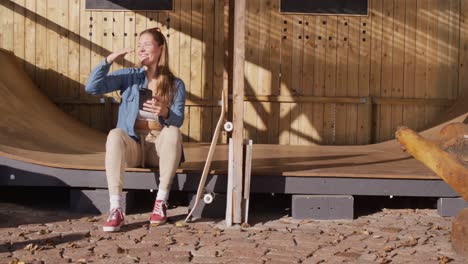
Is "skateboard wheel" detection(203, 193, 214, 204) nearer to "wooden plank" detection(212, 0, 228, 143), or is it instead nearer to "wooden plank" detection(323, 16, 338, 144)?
"wooden plank" detection(212, 0, 228, 143)

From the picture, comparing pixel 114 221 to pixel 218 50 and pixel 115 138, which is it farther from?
pixel 218 50

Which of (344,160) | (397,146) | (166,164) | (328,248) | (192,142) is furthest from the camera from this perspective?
(192,142)

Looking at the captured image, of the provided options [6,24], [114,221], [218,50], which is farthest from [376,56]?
[114,221]

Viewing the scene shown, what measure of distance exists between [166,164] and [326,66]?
16.0 ft

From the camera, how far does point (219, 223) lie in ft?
15.0

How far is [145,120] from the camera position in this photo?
4582 mm

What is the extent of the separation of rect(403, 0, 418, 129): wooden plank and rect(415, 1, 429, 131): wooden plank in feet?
0.13

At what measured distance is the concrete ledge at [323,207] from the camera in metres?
4.77

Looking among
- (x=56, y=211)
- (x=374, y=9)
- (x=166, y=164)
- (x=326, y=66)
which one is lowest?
(x=56, y=211)

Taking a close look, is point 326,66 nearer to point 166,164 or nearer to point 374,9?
point 374,9

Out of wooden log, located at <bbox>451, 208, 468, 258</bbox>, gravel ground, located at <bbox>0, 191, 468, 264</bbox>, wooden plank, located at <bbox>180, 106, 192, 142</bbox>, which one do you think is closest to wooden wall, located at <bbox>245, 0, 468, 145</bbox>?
wooden plank, located at <bbox>180, 106, 192, 142</bbox>

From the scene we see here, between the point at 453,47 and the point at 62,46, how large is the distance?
5297 mm

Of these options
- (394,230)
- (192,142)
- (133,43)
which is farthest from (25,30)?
(394,230)

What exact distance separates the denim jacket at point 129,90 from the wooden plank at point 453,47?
17.9 feet
